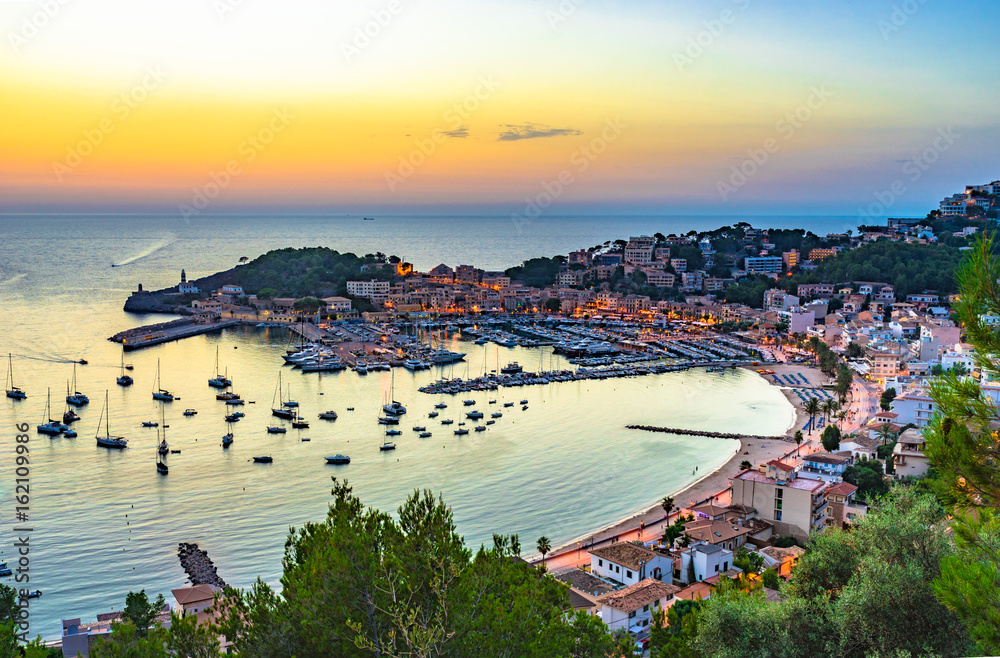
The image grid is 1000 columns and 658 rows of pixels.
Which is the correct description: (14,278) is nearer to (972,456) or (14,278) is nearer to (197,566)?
(197,566)

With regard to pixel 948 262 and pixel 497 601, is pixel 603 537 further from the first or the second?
pixel 948 262

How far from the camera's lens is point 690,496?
10148 millimetres

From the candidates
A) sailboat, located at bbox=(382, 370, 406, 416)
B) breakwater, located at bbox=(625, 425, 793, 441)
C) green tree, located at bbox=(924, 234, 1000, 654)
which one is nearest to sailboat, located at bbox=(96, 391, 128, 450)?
sailboat, located at bbox=(382, 370, 406, 416)

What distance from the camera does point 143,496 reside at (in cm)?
965

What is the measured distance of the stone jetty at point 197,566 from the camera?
7354 mm

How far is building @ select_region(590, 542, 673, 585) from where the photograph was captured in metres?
7.23

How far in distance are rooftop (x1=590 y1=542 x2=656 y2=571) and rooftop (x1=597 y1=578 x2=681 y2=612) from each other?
385 millimetres

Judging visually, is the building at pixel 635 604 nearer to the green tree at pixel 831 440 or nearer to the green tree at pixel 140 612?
the green tree at pixel 140 612

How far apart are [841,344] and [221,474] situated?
1817cm

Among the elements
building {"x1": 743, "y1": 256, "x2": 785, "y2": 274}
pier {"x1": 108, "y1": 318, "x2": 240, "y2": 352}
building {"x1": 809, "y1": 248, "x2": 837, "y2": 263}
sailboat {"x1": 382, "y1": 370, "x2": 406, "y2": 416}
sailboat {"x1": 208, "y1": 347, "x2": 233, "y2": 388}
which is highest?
building {"x1": 809, "y1": 248, "x2": 837, "y2": 263}

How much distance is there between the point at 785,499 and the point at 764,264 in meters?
30.8

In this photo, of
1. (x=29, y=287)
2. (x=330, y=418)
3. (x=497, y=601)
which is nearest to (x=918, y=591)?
(x=497, y=601)

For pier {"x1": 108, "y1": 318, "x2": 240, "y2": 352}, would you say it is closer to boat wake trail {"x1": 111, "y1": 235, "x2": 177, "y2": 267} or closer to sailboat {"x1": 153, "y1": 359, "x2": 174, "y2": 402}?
sailboat {"x1": 153, "y1": 359, "x2": 174, "y2": 402}

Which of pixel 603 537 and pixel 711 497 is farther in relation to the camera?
pixel 711 497
